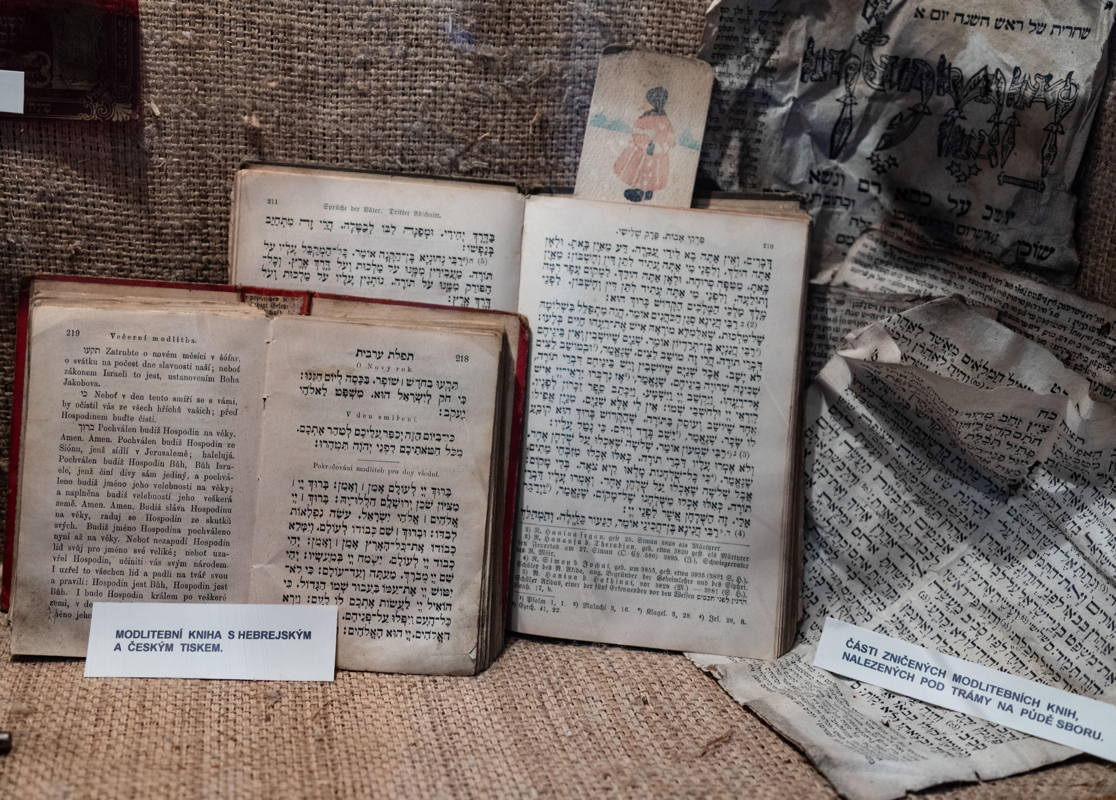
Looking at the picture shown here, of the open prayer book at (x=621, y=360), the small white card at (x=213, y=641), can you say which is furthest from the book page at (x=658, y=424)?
the small white card at (x=213, y=641)

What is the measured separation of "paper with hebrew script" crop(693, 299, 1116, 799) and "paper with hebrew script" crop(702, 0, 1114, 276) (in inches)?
3.7

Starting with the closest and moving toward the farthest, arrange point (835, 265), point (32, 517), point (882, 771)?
point (882, 771)
point (32, 517)
point (835, 265)

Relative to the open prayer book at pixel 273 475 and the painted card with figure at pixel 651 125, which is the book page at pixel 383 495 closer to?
the open prayer book at pixel 273 475

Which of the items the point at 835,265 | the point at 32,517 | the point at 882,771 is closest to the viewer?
the point at 882,771

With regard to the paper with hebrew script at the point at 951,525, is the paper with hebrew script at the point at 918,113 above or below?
above

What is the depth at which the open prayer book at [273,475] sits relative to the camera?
0.85 m

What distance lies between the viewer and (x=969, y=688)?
2.75 ft

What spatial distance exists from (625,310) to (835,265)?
0.23 metres

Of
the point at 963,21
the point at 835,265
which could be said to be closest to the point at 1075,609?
the point at 835,265

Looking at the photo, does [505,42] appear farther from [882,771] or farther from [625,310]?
[882,771]

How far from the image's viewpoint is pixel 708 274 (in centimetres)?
89

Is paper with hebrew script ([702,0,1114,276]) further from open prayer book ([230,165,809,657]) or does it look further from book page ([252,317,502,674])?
book page ([252,317,502,674])

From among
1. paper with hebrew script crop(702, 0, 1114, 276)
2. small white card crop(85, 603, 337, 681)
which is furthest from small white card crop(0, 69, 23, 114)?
paper with hebrew script crop(702, 0, 1114, 276)

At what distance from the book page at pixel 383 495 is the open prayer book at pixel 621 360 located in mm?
73
